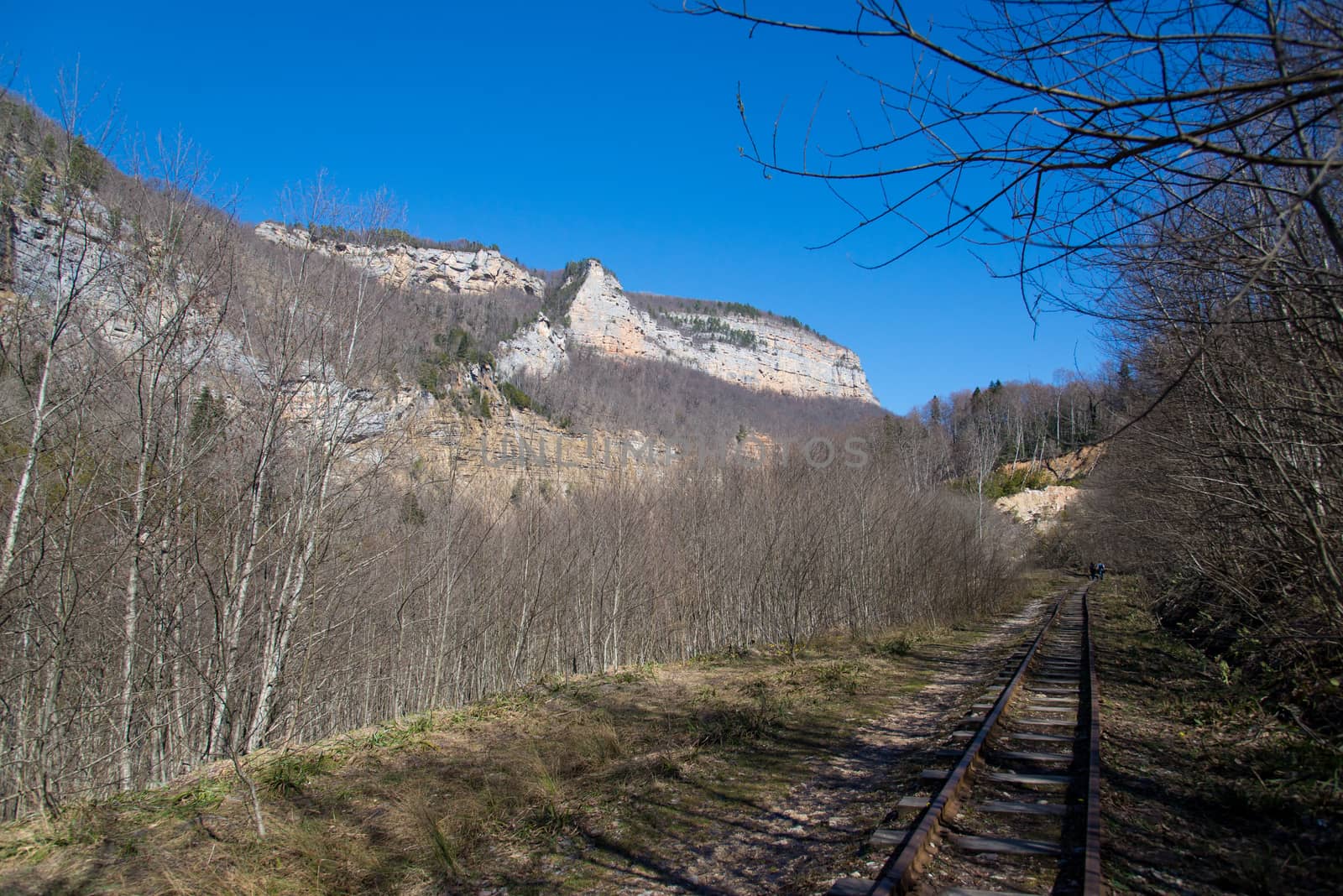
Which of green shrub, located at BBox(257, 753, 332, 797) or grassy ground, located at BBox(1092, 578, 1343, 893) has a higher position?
grassy ground, located at BBox(1092, 578, 1343, 893)

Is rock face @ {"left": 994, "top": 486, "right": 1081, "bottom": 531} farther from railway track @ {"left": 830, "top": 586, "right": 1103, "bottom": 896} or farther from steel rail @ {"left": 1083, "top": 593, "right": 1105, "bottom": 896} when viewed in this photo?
railway track @ {"left": 830, "top": 586, "right": 1103, "bottom": 896}

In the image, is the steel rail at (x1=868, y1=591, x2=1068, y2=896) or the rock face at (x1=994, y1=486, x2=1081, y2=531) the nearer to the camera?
the steel rail at (x1=868, y1=591, x2=1068, y2=896)

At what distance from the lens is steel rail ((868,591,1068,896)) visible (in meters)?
3.39

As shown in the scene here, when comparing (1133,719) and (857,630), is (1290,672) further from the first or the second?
(857,630)

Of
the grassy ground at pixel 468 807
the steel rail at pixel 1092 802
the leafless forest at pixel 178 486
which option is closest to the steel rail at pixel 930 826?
the steel rail at pixel 1092 802

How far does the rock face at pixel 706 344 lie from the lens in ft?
376

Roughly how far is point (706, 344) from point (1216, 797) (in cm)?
15513

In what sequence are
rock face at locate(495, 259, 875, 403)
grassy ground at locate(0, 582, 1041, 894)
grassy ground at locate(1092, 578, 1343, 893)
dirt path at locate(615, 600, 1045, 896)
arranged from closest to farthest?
grassy ground at locate(1092, 578, 1343, 893) → dirt path at locate(615, 600, 1045, 896) → grassy ground at locate(0, 582, 1041, 894) → rock face at locate(495, 259, 875, 403)

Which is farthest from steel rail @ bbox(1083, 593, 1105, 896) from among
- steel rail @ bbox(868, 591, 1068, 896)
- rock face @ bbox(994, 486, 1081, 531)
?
rock face @ bbox(994, 486, 1081, 531)

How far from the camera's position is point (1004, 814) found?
15.2 ft

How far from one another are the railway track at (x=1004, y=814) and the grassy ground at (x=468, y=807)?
3.91ft

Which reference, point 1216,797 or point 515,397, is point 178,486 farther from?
point 515,397

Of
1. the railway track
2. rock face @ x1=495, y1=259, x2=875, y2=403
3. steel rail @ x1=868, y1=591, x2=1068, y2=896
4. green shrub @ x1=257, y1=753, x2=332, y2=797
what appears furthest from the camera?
rock face @ x1=495, y1=259, x2=875, y2=403

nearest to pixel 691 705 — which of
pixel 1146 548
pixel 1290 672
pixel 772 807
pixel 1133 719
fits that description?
pixel 772 807
